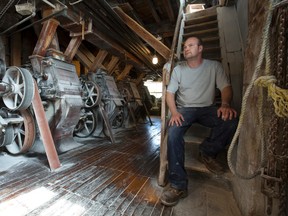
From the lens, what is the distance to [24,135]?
2760mm

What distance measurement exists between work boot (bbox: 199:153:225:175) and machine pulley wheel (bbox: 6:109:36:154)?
256 cm

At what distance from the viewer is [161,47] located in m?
3.11

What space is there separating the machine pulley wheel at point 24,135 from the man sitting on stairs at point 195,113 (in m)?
2.24

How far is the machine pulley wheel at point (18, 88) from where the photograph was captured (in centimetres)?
231

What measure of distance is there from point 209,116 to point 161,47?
1868mm

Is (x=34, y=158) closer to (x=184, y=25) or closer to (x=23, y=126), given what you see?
(x=23, y=126)

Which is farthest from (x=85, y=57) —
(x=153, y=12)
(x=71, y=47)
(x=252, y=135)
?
(x=252, y=135)

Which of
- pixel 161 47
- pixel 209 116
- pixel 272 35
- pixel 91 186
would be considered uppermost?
pixel 161 47

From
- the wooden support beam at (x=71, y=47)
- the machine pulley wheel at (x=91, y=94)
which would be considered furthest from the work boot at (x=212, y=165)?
the wooden support beam at (x=71, y=47)

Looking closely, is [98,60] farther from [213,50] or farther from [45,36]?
[213,50]

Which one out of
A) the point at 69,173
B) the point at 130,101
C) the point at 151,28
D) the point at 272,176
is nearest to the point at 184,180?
the point at 272,176

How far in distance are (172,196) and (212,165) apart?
0.51m

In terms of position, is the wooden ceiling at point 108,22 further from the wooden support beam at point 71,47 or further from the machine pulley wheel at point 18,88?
the machine pulley wheel at point 18,88

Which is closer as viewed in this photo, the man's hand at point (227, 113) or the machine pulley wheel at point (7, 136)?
the man's hand at point (227, 113)
